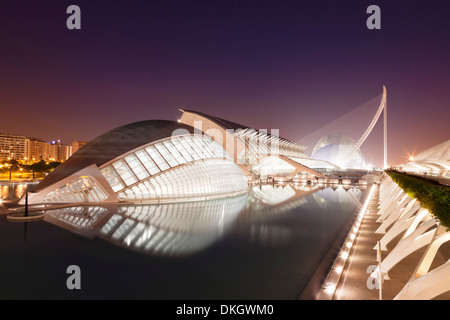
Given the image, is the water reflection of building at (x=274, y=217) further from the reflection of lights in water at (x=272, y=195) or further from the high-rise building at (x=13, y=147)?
the high-rise building at (x=13, y=147)

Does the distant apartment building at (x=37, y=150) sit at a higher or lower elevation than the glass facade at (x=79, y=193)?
higher

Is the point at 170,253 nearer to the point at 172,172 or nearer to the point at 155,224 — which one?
the point at 155,224

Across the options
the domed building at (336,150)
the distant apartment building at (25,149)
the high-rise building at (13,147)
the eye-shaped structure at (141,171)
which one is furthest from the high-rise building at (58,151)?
the eye-shaped structure at (141,171)

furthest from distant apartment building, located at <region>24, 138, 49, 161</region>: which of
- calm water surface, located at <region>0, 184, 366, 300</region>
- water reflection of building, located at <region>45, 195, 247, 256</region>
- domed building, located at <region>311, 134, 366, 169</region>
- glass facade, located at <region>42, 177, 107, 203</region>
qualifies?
calm water surface, located at <region>0, 184, 366, 300</region>

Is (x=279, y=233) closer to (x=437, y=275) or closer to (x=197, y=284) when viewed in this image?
(x=197, y=284)

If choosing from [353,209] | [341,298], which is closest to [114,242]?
[341,298]

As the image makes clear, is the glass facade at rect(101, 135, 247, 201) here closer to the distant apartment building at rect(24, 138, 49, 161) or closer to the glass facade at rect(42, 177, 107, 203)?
the glass facade at rect(42, 177, 107, 203)
